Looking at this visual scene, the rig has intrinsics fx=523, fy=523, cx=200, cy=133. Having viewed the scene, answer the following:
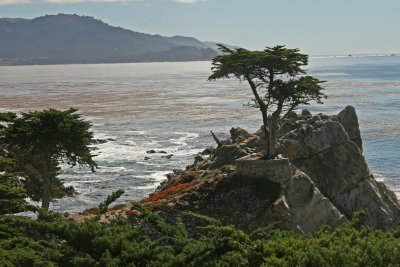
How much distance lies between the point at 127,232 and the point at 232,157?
80.1ft

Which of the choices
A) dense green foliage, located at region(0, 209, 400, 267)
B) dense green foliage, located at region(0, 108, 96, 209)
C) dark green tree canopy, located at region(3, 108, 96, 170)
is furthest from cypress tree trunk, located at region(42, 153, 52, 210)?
dense green foliage, located at region(0, 209, 400, 267)

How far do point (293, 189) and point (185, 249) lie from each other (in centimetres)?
1728

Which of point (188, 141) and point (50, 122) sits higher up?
point (50, 122)

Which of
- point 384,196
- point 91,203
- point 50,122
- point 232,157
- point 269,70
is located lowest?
point 91,203

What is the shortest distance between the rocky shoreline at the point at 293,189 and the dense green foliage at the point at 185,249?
11615 millimetres

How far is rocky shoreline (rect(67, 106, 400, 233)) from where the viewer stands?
34.0 metres

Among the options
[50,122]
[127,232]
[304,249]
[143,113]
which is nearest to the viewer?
[304,249]

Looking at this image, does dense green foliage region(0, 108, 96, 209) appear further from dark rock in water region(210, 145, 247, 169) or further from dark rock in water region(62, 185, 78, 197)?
dark rock in water region(62, 185, 78, 197)

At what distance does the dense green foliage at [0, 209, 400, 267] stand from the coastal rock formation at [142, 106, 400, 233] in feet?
34.6

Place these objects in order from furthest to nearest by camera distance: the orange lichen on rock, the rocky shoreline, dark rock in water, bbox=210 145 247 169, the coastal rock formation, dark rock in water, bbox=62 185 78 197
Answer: dark rock in water, bbox=62 185 78 197 < dark rock in water, bbox=210 145 247 169 < the orange lichen on rock < the coastal rock formation < the rocky shoreline

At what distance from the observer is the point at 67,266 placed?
1969 centimetres

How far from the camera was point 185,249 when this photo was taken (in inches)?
784

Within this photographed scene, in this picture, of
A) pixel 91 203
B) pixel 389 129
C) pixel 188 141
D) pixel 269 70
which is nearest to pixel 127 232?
pixel 269 70

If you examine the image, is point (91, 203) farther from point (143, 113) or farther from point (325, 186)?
point (143, 113)
